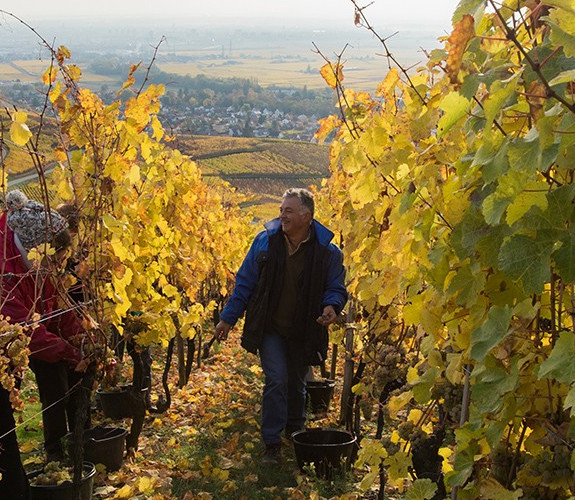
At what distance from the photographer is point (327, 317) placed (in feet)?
14.5

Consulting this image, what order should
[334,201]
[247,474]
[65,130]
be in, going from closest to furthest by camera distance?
[65,130], [247,474], [334,201]

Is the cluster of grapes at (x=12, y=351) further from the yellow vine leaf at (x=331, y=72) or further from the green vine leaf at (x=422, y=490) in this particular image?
the yellow vine leaf at (x=331, y=72)

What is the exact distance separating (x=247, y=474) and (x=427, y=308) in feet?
8.89

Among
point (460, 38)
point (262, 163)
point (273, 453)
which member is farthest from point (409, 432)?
point (262, 163)

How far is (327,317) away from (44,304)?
1629 millimetres

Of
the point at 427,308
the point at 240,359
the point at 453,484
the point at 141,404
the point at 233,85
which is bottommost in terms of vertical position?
the point at 240,359

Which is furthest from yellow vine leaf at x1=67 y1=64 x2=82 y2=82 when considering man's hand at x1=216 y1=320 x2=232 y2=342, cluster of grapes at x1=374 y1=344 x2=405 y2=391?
cluster of grapes at x1=374 y1=344 x2=405 y2=391

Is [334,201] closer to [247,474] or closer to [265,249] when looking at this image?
[265,249]

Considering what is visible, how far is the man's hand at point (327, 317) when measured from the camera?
14.4 ft

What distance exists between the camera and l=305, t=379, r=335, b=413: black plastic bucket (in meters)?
6.09

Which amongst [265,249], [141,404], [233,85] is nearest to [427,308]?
[265,249]

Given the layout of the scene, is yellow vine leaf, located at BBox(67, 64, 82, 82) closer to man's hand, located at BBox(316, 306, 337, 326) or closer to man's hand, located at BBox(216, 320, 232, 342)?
man's hand, located at BBox(216, 320, 232, 342)

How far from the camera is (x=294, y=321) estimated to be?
4.64m

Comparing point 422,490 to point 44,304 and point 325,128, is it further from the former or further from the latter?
point 325,128
